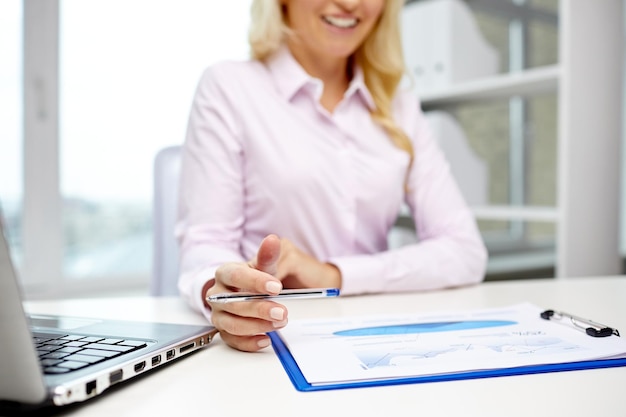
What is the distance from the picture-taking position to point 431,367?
0.52 meters

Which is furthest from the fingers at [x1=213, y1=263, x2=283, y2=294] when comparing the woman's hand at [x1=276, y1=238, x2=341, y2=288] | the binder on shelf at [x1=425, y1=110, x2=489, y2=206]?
the binder on shelf at [x1=425, y1=110, x2=489, y2=206]

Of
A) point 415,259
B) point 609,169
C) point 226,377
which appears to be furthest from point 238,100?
point 609,169

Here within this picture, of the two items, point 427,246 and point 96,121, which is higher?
point 96,121

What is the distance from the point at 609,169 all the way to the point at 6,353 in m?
1.56

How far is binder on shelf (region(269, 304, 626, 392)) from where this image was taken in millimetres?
502

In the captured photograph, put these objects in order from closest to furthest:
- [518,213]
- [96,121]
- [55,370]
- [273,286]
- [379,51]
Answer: [55,370] < [273,286] < [379,51] < [518,213] < [96,121]

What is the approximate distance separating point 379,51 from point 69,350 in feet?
3.47

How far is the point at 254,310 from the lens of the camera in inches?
23.0

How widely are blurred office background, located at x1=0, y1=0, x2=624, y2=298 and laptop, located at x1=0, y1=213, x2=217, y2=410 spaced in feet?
4.89

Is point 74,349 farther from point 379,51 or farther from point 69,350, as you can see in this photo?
point 379,51

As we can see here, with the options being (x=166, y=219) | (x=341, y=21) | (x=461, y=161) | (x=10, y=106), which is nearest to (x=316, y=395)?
(x=166, y=219)

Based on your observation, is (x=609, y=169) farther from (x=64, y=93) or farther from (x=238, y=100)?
(x=64, y=93)

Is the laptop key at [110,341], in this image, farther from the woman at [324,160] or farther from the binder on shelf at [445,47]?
the binder on shelf at [445,47]

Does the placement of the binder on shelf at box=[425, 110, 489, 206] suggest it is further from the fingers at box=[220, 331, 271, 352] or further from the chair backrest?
the fingers at box=[220, 331, 271, 352]
